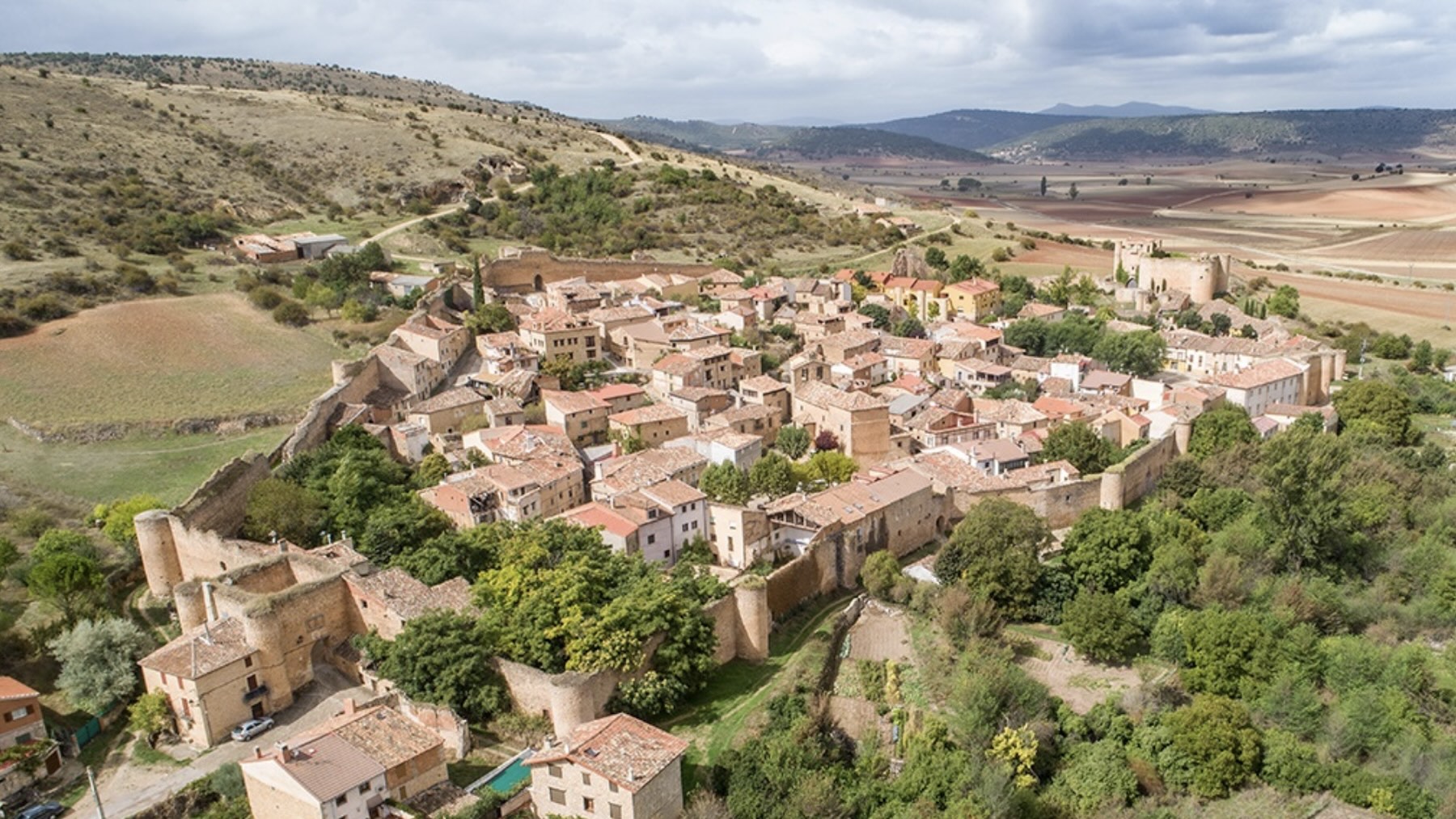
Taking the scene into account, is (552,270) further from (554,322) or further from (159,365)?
(159,365)

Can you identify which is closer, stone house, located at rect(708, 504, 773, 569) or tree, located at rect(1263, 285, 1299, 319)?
stone house, located at rect(708, 504, 773, 569)

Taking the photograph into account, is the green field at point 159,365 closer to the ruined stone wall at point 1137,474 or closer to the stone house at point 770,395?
the stone house at point 770,395

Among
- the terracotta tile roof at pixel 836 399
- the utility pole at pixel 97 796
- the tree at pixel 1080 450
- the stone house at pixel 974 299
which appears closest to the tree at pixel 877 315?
the stone house at pixel 974 299

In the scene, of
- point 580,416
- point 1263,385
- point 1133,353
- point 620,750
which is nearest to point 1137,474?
point 1263,385

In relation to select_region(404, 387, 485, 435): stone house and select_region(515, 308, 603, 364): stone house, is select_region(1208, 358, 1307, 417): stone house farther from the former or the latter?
select_region(404, 387, 485, 435): stone house

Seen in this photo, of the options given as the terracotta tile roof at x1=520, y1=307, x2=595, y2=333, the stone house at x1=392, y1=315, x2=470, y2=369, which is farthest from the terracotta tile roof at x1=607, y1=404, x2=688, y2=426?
the stone house at x1=392, y1=315, x2=470, y2=369

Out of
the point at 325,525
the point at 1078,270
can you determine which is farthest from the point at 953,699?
the point at 1078,270
